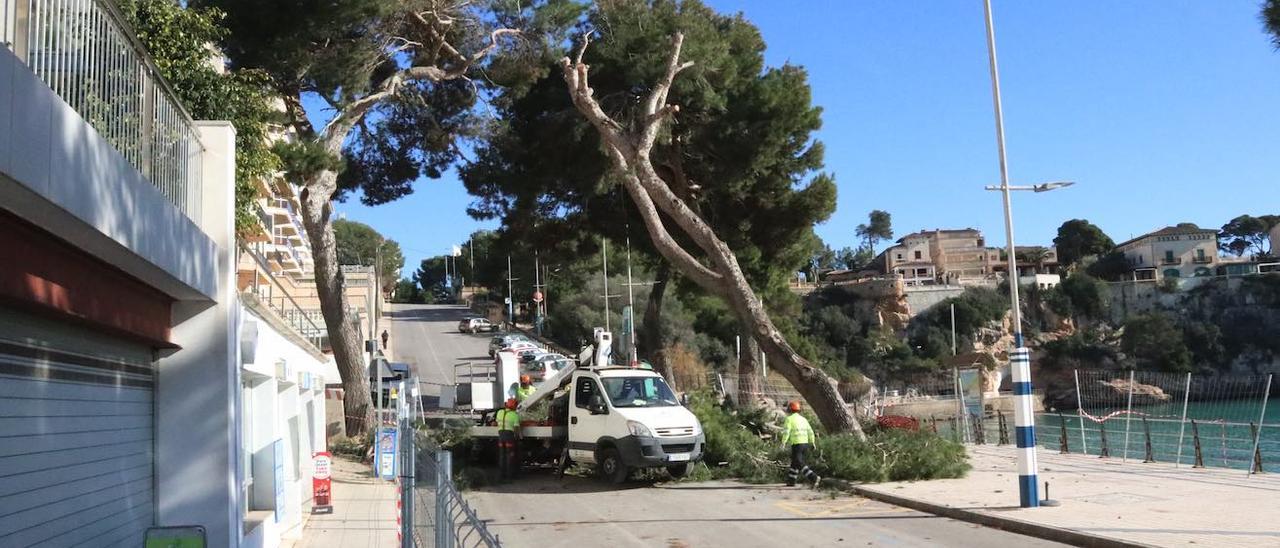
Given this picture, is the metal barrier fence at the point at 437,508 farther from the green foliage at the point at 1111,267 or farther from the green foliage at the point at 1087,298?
the green foliage at the point at 1111,267

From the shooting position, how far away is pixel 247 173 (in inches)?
648

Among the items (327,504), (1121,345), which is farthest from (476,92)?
→ (1121,345)

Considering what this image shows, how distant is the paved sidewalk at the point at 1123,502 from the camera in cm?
1151

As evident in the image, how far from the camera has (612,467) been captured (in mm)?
19172

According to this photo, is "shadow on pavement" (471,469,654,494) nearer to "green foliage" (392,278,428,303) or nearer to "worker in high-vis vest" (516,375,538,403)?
"worker in high-vis vest" (516,375,538,403)

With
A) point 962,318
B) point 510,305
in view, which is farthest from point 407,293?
point 962,318

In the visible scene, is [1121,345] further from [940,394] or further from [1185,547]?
[1185,547]

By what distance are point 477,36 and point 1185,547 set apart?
22.9 meters

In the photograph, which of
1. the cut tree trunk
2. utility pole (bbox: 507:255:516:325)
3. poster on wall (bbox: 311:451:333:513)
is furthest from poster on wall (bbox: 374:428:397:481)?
utility pole (bbox: 507:255:516:325)

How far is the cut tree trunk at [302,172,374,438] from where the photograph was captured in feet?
85.1

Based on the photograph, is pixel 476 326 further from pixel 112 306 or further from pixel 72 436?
pixel 72 436

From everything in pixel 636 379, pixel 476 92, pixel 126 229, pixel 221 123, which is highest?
pixel 476 92

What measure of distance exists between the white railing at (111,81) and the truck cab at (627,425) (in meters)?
9.95

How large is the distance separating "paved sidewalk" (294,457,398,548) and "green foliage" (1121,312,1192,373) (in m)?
64.2
